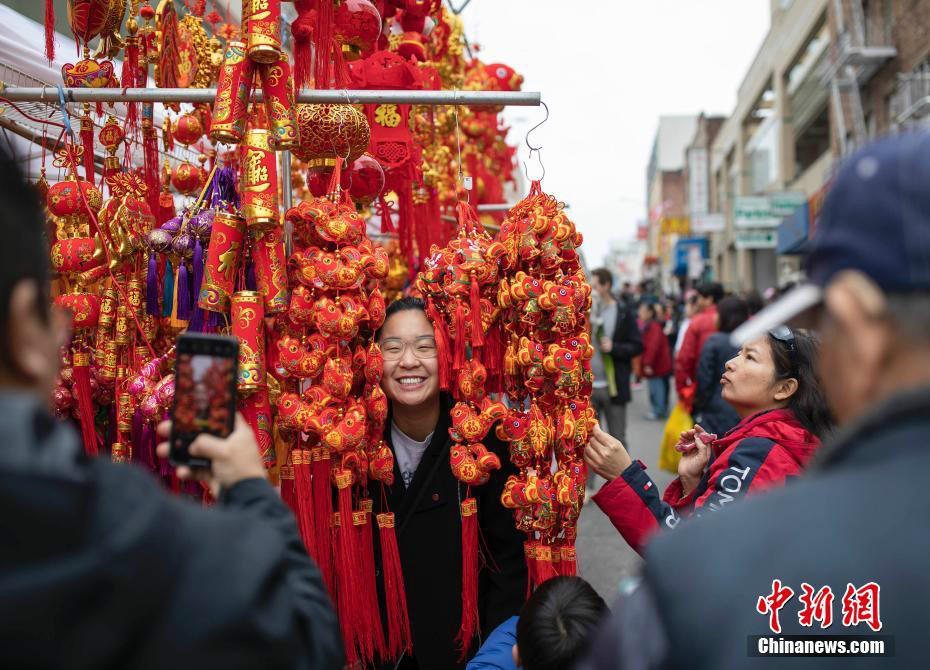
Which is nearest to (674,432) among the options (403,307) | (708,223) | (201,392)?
(403,307)

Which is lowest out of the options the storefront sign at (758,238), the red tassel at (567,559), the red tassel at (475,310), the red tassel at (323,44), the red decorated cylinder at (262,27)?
the red tassel at (567,559)

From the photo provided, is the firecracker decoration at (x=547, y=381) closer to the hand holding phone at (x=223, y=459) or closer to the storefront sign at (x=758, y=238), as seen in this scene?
the hand holding phone at (x=223, y=459)

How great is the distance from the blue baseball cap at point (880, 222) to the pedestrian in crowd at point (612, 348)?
5.01 meters

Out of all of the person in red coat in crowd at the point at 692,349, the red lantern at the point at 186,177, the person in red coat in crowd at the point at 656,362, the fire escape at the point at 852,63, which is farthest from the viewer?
the fire escape at the point at 852,63

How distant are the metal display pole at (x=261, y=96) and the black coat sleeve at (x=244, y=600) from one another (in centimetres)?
147

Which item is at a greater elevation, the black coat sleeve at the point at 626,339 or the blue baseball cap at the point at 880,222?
the black coat sleeve at the point at 626,339

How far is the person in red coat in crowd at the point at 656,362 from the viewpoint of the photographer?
9086mm

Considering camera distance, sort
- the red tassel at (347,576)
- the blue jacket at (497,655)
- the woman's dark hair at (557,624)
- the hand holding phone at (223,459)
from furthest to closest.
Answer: the red tassel at (347,576)
the blue jacket at (497,655)
the woman's dark hair at (557,624)
the hand holding phone at (223,459)

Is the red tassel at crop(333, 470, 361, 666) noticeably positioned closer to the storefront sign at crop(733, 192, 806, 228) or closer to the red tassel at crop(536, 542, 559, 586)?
the red tassel at crop(536, 542, 559, 586)

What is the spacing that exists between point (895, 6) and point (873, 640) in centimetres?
1519

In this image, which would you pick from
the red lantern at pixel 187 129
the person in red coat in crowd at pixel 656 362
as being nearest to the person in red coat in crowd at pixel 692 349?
the person in red coat in crowd at pixel 656 362

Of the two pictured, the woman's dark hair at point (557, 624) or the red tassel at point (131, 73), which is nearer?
the woman's dark hair at point (557, 624)

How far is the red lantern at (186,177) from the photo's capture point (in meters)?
2.61

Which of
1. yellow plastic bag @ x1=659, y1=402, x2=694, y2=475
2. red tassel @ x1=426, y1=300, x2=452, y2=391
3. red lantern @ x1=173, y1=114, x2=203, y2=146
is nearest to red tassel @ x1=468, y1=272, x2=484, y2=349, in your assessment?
red tassel @ x1=426, y1=300, x2=452, y2=391
